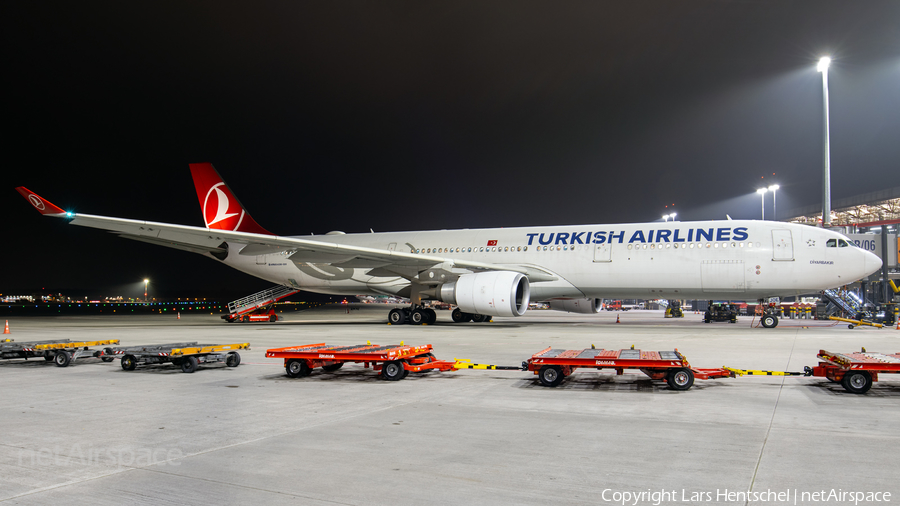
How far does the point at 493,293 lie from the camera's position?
1822cm

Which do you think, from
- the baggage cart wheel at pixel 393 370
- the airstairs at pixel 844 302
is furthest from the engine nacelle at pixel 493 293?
the airstairs at pixel 844 302

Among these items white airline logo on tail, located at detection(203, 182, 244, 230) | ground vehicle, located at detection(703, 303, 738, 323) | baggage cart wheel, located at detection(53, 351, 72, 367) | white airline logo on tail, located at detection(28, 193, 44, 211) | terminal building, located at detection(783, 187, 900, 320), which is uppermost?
terminal building, located at detection(783, 187, 900, 320)

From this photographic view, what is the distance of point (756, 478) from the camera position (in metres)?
3.70

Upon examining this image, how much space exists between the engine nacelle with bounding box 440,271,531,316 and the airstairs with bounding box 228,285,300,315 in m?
11.6

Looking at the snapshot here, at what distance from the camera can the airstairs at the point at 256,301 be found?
1108 inches

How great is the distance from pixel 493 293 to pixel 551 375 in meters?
10.7

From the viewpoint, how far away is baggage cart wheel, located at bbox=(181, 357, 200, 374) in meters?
9.02

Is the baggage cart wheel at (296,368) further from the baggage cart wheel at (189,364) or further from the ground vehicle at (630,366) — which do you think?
the ground vehicle at (630,366)

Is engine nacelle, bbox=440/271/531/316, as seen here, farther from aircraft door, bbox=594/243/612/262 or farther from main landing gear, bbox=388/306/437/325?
main landing gear, bbox=388/306/437/325

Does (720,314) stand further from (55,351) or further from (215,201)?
(55,351)

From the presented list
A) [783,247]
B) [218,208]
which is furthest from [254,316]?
[783,247]

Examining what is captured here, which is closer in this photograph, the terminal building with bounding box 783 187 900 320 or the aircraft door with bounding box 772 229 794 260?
the aircraft door with bounding box 772 229 794 260

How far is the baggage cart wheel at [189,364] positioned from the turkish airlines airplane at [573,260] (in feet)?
29.5

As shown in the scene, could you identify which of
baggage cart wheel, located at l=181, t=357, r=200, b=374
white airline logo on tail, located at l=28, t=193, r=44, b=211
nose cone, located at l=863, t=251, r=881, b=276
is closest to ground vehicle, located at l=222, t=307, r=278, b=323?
white airline logo on tail, located at l=28, t=193, r=44, b=211
